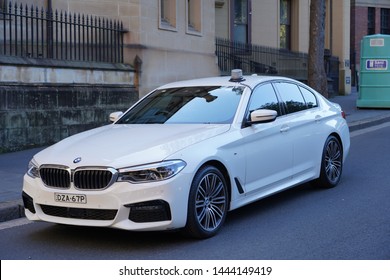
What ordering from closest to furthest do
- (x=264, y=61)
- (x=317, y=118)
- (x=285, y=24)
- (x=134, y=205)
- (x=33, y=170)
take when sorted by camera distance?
(x=134, y=205)
(x=33, y=170)
(x=317, y=118)
(x=264, y=61)
(x=285, y=24)

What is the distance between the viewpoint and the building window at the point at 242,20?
2412cm

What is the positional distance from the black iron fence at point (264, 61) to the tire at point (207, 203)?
1392 cm

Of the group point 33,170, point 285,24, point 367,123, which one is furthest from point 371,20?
point 33,170

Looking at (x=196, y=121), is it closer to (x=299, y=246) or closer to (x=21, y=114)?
(x=299, y=246)

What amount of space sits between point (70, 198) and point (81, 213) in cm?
17

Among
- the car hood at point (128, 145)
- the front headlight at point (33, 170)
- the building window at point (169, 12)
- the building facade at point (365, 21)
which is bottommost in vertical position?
the front headlight at point (33, 170)

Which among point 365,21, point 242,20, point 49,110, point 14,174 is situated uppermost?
point 365,21

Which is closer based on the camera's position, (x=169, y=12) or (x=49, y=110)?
(x=49, y=110)

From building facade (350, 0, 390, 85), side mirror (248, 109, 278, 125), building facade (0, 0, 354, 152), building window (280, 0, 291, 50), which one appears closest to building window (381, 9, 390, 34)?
building facade (350, 0, 390, 85)

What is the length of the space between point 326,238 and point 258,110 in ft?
5.36

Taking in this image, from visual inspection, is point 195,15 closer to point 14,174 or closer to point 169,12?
point 169,12

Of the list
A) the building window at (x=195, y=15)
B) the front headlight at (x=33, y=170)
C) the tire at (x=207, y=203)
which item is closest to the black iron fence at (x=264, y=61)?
the building window at (x=195, y=15)

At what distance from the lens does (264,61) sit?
23.8 m

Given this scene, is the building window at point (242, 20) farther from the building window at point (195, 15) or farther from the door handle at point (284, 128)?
the door handle at point (284, 128)
